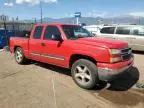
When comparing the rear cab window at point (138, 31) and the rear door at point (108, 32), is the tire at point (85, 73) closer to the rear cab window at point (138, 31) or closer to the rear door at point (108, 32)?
the rear cab window at point (138, 31)

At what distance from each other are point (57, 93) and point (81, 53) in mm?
1327

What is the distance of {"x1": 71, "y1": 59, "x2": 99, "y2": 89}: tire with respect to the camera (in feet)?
21.6

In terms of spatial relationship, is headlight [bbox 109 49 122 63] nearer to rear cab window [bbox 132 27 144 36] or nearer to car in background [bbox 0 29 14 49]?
rear cab window [bbox 132 27 144 36]

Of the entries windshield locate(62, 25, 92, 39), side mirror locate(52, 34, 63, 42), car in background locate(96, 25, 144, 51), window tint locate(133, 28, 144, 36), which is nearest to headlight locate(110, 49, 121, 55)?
Result: windshield locate(62, 25, 92, 39)

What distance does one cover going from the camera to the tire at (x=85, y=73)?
6582 mm

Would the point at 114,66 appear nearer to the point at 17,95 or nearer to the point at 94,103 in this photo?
the point at 94,103

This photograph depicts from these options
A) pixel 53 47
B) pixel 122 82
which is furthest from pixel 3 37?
pixel 122 82

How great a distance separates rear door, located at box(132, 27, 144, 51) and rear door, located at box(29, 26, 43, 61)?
7.42m

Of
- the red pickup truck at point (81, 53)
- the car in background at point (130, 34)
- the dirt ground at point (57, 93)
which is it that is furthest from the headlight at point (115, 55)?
the car in background at point (130, 34)

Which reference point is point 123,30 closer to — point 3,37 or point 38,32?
point 38,32

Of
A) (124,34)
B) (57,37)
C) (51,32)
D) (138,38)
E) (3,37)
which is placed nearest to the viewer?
(57,37)

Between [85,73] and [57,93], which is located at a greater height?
[85,73]

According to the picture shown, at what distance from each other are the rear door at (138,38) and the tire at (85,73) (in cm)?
815

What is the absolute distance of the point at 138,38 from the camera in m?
14.3
